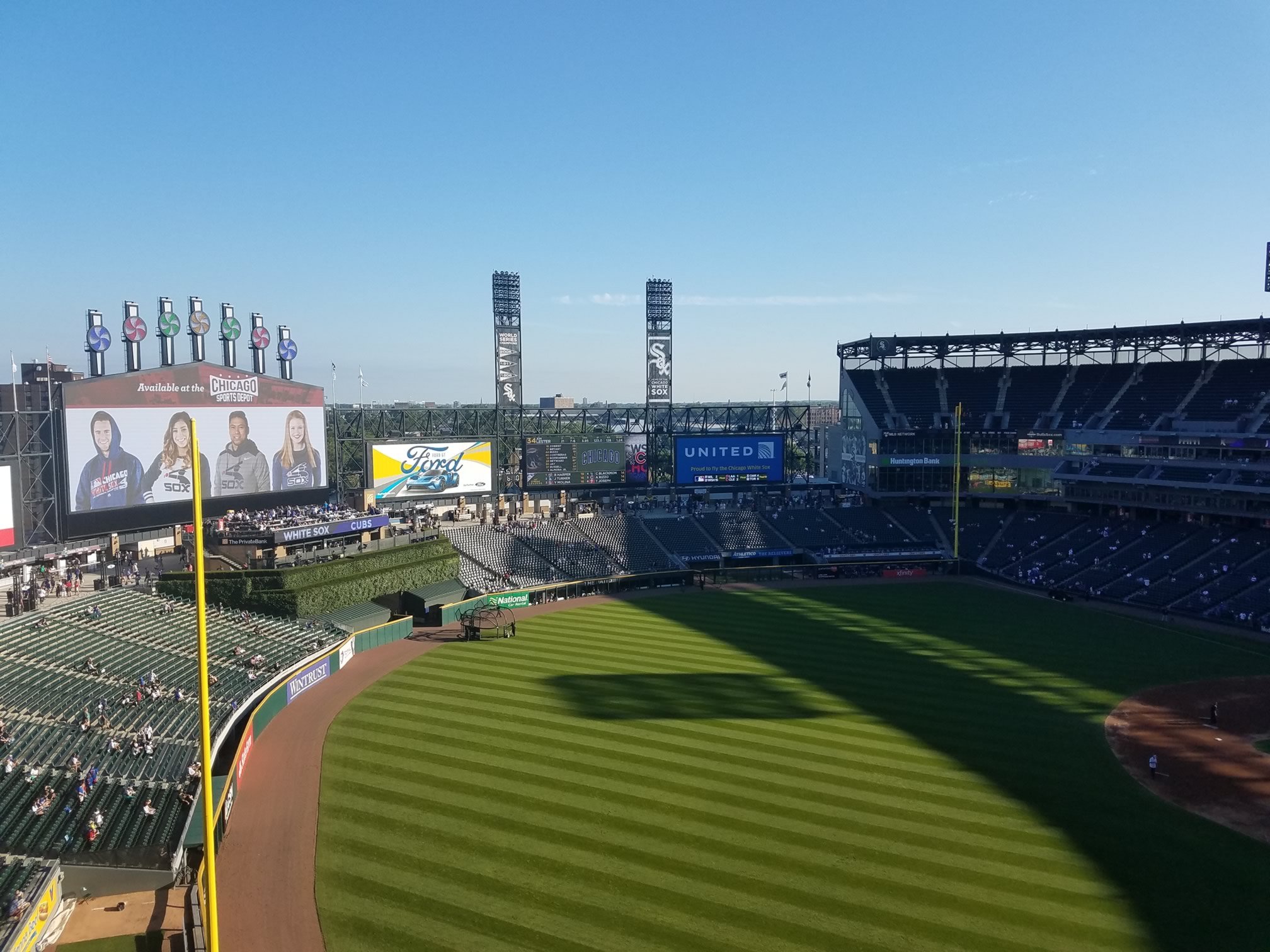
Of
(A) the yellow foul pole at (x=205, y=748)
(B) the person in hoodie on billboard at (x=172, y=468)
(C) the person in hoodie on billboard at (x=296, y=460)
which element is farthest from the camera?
(C) the person in hoodie on billboard at (x=296, y=460)

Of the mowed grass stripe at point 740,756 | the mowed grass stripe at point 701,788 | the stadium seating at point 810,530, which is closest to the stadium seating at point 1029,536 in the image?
the stadium seating at point 810,530

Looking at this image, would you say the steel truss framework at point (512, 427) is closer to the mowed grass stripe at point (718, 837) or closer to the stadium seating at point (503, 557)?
the stadium seating at point (503, 557)

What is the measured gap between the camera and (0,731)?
74.9 ft

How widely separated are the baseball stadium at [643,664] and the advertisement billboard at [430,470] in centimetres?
27

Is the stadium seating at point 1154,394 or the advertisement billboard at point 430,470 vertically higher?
the stadium seating at point 1154,394

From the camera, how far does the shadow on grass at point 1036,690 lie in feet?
63.2

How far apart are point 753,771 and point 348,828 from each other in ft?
38.4

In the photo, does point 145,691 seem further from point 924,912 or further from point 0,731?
point 924,912

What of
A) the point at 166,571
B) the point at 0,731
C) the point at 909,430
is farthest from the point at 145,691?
the point at 909,430

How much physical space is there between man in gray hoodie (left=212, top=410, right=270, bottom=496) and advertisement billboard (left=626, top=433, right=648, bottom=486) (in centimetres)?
2773

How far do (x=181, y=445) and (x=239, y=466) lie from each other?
12.6ft

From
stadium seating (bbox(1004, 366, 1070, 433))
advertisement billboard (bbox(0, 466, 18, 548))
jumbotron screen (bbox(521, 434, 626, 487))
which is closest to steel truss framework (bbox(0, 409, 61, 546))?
advertisement billboard (bbox(0, 466, 18, 548))

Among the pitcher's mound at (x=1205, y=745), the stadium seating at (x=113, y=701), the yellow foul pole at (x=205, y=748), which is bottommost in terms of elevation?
the pitcher's mound at (x=1205, y=745)

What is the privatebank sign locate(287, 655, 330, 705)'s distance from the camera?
32.7 m
